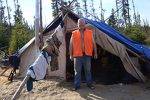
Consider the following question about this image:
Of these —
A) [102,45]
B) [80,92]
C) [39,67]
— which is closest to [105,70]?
[102,45]

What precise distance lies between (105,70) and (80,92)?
3096 mm

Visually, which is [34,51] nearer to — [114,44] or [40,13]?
[40,13]

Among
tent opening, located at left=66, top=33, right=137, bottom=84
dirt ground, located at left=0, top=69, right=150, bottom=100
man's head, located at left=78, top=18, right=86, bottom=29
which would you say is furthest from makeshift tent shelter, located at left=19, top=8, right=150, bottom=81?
man's head, located at left=78, top=18, right=86, bottom=29

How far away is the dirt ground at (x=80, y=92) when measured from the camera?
9844 mm

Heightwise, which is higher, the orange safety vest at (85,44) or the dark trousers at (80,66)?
the orange safety vest at (85,44)

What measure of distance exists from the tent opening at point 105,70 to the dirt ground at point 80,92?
0.70 meters

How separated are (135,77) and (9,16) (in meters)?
38.2

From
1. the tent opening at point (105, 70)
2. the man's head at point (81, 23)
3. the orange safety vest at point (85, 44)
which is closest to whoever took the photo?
the man's head at point (81, 23)

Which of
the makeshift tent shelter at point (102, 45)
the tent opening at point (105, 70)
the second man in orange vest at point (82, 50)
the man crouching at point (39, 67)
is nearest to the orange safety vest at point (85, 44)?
the second man in orange vest at point (82, 50)

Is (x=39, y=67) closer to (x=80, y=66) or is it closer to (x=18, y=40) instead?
(x=80, y=66)

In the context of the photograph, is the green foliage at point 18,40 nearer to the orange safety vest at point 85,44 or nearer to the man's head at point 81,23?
the orange safety vest at point 85,44

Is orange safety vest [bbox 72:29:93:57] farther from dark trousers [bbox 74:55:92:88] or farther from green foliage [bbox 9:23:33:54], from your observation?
green foliage [bbox 9:23:33:54]

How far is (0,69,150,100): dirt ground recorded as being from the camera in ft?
32.3

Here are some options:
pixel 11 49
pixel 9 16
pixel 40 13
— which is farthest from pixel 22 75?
pixel 9 16
